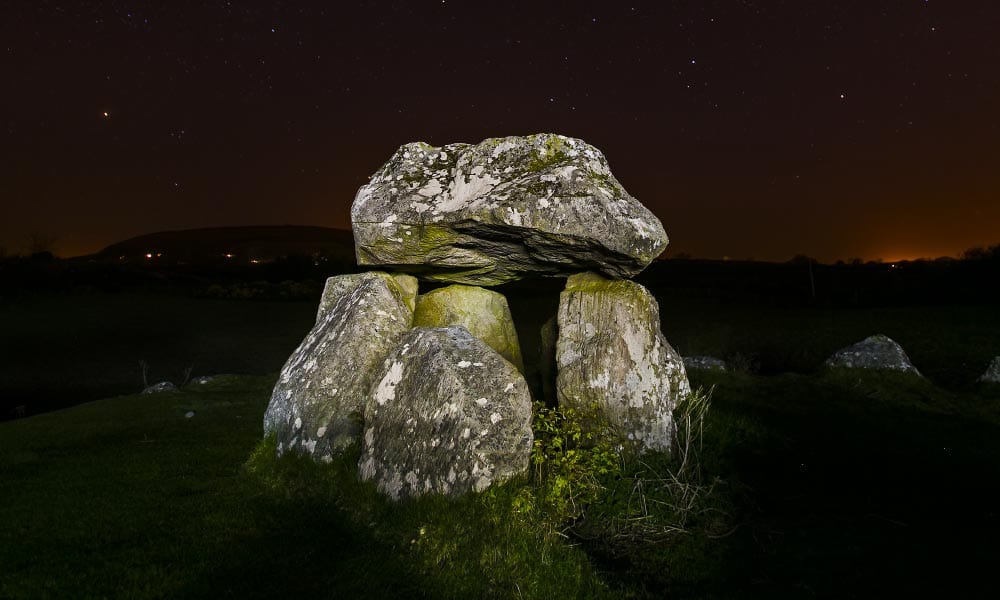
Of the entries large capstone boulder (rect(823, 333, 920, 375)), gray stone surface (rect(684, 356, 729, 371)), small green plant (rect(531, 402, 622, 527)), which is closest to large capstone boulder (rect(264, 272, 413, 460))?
small green plant (rect(531, 402, 622, 527))

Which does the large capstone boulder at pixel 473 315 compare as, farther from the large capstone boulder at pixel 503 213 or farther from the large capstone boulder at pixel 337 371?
the large capstone boulder at pixel 337 371

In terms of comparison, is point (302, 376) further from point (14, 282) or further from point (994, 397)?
point (14, 282)

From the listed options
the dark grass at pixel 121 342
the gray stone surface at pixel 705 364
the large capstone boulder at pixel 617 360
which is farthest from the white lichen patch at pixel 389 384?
the dark grass at pixel 121 342

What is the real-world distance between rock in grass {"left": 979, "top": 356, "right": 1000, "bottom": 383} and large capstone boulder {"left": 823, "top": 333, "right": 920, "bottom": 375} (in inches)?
62.0

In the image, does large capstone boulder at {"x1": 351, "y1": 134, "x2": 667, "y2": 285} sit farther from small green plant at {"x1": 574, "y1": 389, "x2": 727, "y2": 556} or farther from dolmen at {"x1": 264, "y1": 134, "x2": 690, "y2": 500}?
small green plant at {"x1": 574, "y1": 389, "x2": 727, "y2": 556}

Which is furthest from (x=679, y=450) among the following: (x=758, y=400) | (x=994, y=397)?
(x=994, y=397)

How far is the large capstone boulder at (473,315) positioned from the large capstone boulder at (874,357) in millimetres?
11941

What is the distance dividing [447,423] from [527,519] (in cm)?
152

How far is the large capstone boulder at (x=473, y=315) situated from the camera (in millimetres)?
11469

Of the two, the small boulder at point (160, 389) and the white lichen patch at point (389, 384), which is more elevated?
the white lichen patch at point (389, 384)

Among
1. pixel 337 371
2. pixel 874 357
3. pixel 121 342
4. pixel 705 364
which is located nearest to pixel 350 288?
pixel 337 371

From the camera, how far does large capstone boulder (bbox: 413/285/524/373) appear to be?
11469mm

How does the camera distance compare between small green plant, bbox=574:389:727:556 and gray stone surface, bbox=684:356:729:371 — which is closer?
small green plant, bbox=574:389:727:556

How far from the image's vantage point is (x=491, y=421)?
24.3 ft
